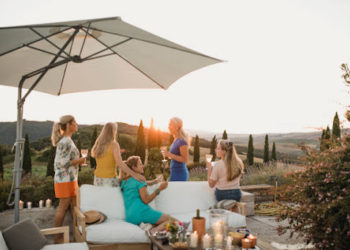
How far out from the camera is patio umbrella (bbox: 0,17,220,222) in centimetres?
305

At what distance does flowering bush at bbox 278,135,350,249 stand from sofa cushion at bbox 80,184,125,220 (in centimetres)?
226

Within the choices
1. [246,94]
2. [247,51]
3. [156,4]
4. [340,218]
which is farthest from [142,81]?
[246,94]

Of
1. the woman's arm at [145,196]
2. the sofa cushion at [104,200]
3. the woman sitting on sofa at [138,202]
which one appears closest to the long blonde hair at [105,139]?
the woman sitting on sofa at [138,202]

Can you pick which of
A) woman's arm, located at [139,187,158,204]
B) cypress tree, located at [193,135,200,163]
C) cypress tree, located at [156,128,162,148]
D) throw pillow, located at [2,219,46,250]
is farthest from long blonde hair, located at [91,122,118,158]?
cypress tree, located at [193,135,200,163]

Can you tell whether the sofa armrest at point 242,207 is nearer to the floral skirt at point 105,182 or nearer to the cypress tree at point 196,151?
the floral skirt at point 105,182

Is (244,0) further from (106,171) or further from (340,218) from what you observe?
(340,218)

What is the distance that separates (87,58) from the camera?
354cm

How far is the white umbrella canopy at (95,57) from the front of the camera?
3.04 m

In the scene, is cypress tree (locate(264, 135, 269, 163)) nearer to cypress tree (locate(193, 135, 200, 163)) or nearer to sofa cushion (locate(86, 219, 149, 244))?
cypress tree (locate(193, 135, 200, 163))

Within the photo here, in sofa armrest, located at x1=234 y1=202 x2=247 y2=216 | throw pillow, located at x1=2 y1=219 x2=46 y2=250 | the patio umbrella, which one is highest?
the patio umbrella

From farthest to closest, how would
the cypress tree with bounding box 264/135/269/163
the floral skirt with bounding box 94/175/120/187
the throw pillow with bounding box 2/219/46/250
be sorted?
the cypress tree with bounding box 264/135/269/163
the floral skirt with bounding box 94/175/120/187
the throw pillow with bounding box 2/219/46/250

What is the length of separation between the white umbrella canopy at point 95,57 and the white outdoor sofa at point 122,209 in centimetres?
156

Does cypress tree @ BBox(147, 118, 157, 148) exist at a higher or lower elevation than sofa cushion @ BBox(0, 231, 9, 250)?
higher

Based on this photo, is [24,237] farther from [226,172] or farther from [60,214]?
[226,172]
